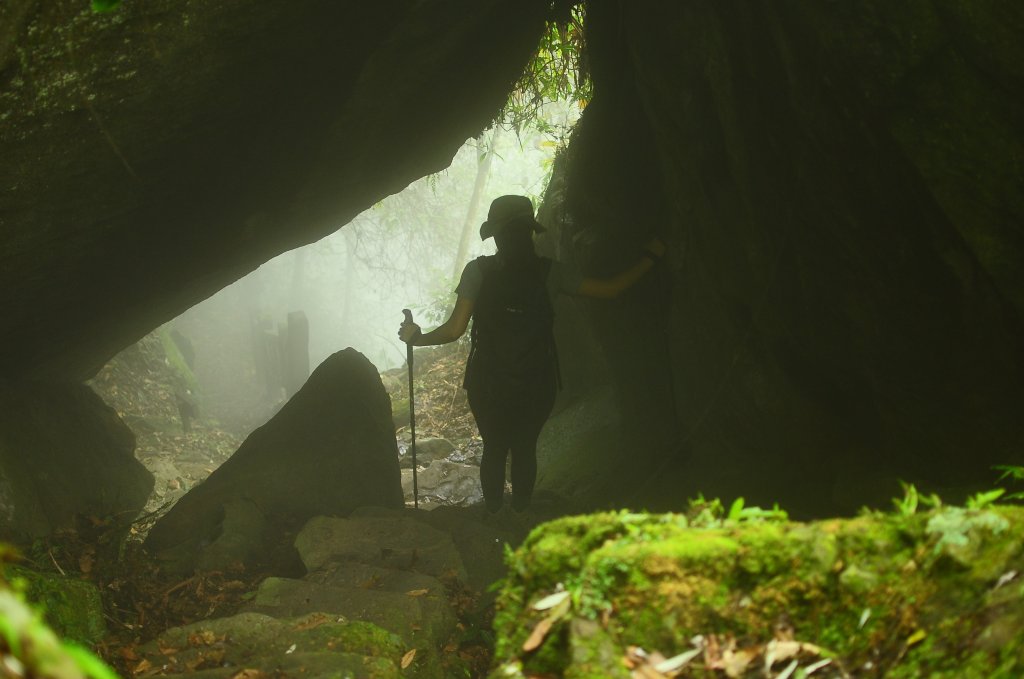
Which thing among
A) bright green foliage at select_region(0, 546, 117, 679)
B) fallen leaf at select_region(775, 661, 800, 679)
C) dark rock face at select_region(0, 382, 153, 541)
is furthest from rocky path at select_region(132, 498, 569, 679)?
bright green foliage at select_region(0, 546, 117, 679)

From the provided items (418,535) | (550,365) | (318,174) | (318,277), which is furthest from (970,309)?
(318,277)

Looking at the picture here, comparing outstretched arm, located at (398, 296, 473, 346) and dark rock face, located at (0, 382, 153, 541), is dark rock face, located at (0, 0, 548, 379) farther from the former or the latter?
outstretched arm, located at (398, 296, 473, 346)

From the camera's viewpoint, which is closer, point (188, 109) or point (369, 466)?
point (188, 109)

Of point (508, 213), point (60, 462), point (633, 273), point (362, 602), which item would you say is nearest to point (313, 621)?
point (362, 602)

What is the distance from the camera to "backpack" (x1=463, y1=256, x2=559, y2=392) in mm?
6578

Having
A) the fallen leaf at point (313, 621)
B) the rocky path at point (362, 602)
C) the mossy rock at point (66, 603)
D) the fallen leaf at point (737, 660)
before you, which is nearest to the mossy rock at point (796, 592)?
the fallen leaf at point (737, 660)

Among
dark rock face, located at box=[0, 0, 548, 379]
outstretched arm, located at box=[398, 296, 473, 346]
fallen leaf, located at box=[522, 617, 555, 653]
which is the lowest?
fallen leaf, located at box=[522, 617, 555, 653]

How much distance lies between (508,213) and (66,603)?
4.38m

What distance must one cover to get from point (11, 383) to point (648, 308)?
6981 millimetres

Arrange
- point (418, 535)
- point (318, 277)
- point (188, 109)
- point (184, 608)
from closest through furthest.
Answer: point (188, 109) < point (184, 608) < point (418, 535) < point (318, 277)

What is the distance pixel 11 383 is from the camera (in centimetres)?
768

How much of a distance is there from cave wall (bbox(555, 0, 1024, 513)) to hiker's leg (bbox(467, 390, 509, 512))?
1.40 metres

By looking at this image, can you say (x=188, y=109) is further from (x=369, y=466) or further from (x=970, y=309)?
(x=970, y=309)

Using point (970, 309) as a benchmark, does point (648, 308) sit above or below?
above
